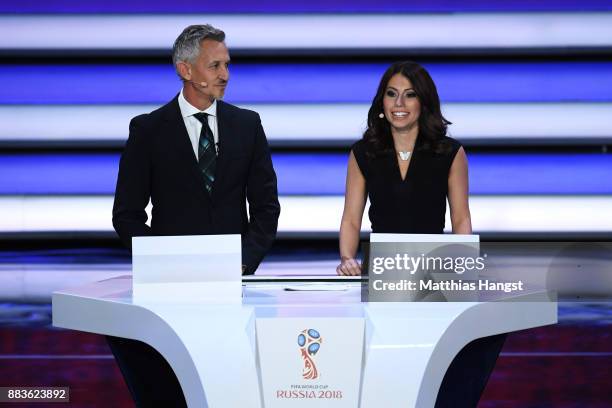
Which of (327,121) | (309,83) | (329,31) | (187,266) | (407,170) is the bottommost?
(187,266)

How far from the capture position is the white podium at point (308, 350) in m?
1.59

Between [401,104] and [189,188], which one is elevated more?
[401,104]

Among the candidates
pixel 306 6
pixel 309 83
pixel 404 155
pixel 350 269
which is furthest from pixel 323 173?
pixel 350 269

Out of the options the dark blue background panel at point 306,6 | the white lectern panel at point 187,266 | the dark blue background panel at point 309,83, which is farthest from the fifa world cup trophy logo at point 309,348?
the dark blue background panel at point 306,6

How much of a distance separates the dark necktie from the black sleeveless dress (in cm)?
40

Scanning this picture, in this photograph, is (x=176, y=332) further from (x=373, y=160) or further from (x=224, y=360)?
(x=373, y=160)

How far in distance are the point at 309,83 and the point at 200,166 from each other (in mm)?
1319

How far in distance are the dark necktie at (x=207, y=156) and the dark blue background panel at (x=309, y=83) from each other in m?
1.12

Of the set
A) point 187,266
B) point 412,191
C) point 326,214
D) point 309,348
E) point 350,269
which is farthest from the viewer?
point 326,214

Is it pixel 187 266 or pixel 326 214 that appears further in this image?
pixel 326 214

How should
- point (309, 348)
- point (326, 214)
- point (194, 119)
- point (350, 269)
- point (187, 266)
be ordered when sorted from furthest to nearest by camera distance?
point (326, 214), point (194, 119), point (350, 269), point (187, 266), point (309, 348)

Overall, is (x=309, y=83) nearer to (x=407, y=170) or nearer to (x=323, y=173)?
(x=323, y=173)

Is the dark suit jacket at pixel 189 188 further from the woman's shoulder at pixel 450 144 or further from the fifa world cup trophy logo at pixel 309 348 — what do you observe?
the fifa world cup trophy logo at pixel 309 348

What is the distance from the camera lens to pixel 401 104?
2.64 m
